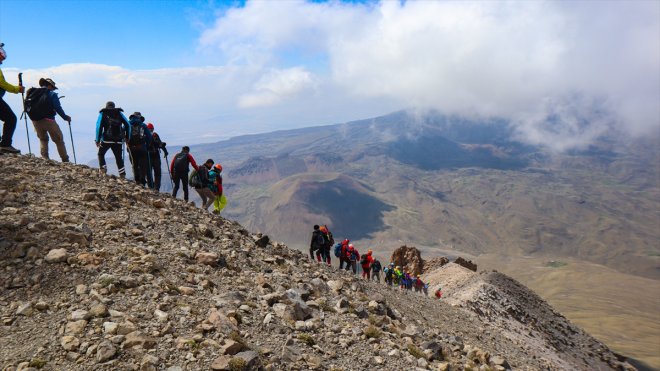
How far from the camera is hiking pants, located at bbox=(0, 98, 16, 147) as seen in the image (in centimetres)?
1562

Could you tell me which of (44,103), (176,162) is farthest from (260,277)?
(44,103)

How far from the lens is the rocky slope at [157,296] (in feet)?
26.9

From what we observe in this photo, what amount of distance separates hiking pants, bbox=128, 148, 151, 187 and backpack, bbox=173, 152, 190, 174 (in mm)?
1306

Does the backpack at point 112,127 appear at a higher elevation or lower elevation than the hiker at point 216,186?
higher

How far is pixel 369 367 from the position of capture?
34.2ft

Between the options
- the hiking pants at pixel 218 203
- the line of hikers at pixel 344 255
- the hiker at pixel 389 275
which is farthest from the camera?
the hiker at pixel 389 275

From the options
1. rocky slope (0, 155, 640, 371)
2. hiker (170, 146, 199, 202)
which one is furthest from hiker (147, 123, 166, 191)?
rocky slope (0, 155, 640, 371)

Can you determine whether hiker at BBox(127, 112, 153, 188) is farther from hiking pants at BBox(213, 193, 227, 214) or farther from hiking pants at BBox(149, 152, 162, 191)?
hiking pants at BBox(213, 193, 227, 214)

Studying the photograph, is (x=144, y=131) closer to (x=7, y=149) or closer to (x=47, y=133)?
(x=47, y=133)

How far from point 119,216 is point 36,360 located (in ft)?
25.0

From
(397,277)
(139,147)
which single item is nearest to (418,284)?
(397,277)

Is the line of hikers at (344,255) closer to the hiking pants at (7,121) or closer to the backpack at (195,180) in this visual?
the backpack at (195,180)

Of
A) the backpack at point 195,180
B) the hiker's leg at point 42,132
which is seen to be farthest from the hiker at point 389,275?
the hiker's leg at point 42,132

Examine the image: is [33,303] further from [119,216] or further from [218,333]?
[119,216]
